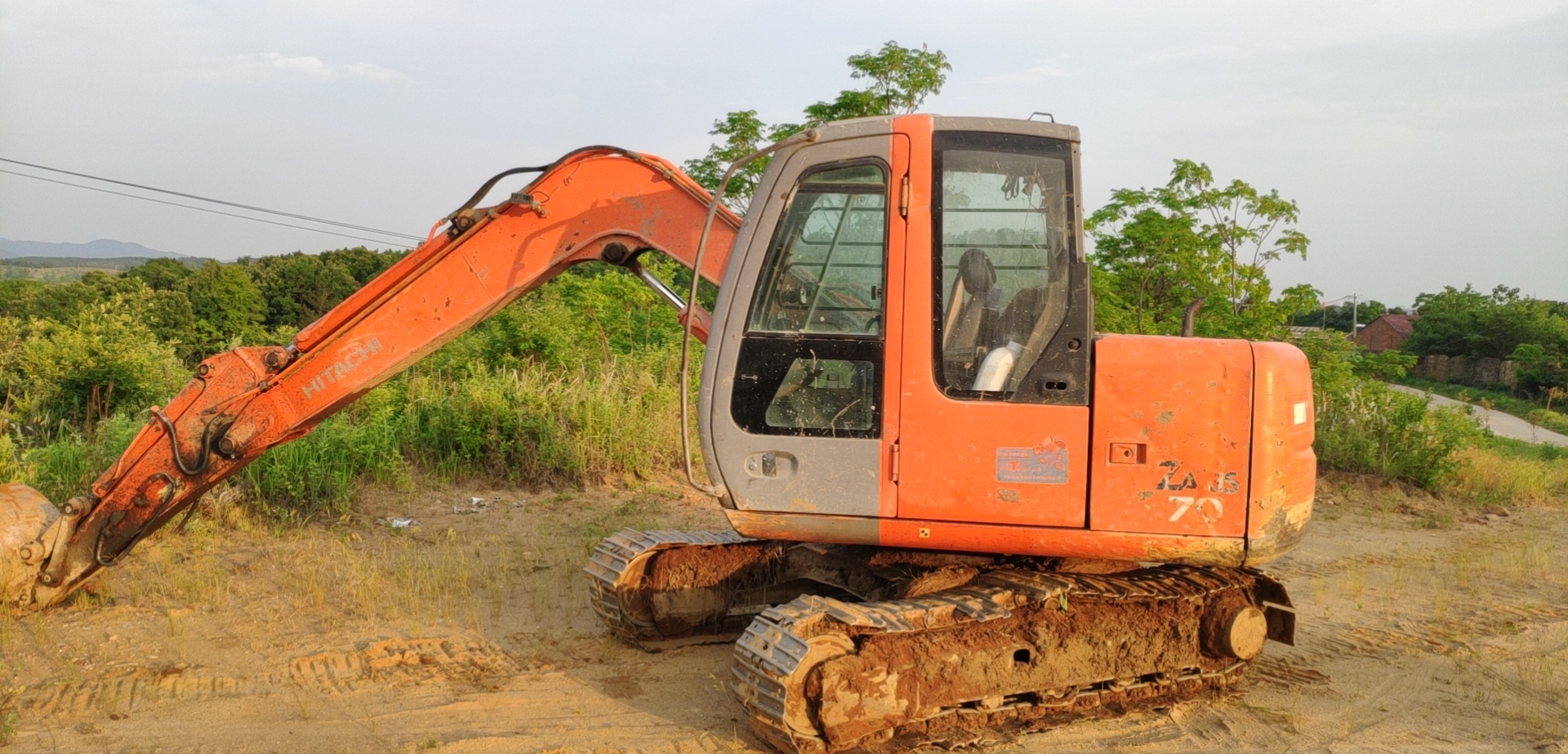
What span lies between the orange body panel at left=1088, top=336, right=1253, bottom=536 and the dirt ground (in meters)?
1.03

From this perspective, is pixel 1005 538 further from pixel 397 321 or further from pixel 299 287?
pixel 299 287

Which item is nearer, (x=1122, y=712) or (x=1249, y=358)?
(x=1249, y=358)

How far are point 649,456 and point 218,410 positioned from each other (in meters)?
4.79

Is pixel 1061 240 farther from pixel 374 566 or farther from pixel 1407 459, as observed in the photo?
pixel 1407 459

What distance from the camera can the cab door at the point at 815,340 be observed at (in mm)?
4535

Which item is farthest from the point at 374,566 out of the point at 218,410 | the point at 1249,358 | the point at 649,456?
the point at 1249,358

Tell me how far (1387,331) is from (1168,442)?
52987 mm

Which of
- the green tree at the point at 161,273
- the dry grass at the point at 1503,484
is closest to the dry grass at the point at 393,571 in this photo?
the dry grass at the point at 1503,484

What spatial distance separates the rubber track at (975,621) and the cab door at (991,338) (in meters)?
0.41

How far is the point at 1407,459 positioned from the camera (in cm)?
1105

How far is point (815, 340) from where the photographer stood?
4.57m

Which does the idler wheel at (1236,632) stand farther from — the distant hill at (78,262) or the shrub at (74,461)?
the distant hill at (78,262)

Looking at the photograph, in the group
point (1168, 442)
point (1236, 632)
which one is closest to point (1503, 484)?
point (1236, 632)

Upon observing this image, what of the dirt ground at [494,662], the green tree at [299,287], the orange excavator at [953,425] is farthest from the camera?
the green tree at [299,287]
